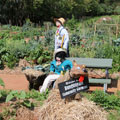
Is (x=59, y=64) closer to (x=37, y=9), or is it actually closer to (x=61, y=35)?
(x=61, y=35)

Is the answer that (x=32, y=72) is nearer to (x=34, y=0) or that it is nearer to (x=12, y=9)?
(x=34, y=0)

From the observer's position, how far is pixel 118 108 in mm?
4812

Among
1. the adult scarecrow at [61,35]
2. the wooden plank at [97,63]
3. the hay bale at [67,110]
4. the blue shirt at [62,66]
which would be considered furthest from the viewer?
the wooden plank at [97,63]

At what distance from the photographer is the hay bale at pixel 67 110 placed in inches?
143

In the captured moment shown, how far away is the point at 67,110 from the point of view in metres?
3.68

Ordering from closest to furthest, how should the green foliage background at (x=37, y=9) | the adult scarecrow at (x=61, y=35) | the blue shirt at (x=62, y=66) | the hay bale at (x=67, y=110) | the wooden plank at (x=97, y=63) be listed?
1. the hay bale at (x=67, y=110)
2. the blue shirt at (x=62, y=66)
3. the adult scarecrow at (x=61, y=35)
4. the wooden plank at (x=97, y=63)
5. the green foliage background at (x=37, y=9)

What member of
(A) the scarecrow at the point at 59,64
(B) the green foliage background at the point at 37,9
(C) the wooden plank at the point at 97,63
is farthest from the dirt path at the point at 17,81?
(B) the green foliage background at the point at 37,9

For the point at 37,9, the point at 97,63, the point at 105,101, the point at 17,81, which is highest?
the point at 37,9

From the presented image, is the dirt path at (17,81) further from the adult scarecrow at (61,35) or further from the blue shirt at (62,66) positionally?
the adult scarecrow at (61,35)

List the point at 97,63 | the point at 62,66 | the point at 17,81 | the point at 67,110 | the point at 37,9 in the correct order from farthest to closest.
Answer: the point at 37,9 → the point at 17,81 → the point at 97,63 → the point at 62,66 → the point at 67,110

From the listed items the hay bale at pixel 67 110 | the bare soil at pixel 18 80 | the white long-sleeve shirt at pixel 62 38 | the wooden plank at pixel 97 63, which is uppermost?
the white long-sleeve shirt at pixel 62 38

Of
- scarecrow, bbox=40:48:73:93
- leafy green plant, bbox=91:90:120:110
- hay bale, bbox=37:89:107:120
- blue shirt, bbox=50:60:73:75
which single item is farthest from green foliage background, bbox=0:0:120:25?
hay bale, bbox=37:89:107:120

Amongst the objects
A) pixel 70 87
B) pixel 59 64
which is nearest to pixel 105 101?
pixel 70 87

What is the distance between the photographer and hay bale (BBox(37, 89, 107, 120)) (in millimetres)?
→ 3639
